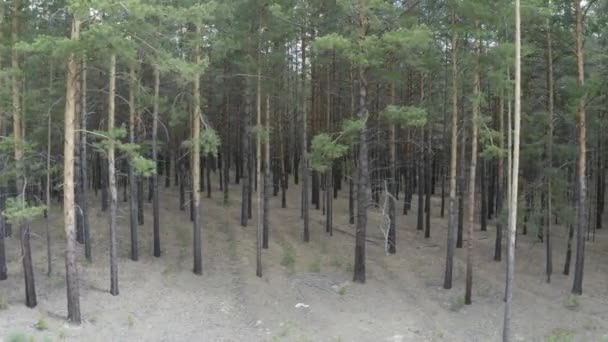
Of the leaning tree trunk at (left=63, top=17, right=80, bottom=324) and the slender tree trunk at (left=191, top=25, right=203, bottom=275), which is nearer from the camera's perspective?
the leaning tree trunk at (left=63, top=17, right=80, bottom=324)

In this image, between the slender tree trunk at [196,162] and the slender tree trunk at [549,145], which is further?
the slender tree trunk at [549,145]

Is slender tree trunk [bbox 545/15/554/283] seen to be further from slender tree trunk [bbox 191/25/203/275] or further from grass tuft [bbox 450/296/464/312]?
slender tree trunk [bbox 191/25/203/275]

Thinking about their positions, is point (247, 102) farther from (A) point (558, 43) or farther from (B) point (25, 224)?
(A) point (558, 43)

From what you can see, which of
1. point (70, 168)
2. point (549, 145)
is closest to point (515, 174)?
point (549, 145)

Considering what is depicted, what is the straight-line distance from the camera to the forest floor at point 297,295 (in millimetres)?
13766

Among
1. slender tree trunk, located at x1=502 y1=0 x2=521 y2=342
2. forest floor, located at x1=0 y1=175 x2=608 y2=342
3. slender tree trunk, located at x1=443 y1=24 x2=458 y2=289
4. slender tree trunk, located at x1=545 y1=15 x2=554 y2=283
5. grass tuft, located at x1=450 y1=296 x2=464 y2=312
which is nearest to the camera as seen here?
slender tree trunk, located at x1=502 y1=0 x2=521 y2=342

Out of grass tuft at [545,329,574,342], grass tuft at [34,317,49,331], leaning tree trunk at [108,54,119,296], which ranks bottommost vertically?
grass tuft at [545,329,574,342]

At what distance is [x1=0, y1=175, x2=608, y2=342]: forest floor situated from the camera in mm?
13766

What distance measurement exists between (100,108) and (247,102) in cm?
780

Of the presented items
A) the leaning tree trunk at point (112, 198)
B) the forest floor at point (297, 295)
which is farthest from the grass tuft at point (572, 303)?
the leaning tree trunk at point (112, 198)

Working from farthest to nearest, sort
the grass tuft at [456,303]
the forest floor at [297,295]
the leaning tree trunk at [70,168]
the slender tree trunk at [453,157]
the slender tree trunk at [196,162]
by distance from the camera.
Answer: the slender tree trunk at [196,162]
the slender tree trunk at [453,157]
the grass tuft at [456,303]
the forest floor at [297,295]
the leaning tree trunk at [70,168]

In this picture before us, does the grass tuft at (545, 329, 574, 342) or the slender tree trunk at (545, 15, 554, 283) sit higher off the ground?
the slender tree trunk at (545, 15, 554, 283)

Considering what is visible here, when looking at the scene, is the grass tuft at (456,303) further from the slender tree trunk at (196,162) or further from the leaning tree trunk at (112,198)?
the leaning tree trunk at (112,198)

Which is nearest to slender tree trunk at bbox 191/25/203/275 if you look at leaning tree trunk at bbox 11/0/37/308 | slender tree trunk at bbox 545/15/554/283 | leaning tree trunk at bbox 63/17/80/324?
leaning tree trunk at bbox 63/17/80/324
